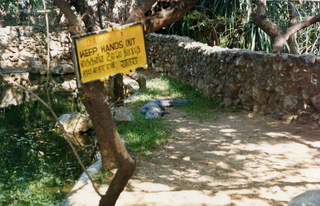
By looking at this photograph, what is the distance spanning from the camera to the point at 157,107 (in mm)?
7629

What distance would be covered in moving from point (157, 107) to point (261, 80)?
199 centimetres

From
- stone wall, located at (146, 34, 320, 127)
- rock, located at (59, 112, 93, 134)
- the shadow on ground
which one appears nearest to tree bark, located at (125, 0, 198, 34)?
the shadow on ground

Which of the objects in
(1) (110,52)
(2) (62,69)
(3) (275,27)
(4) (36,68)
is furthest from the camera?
(2) (62,69)

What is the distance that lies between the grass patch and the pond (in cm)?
63

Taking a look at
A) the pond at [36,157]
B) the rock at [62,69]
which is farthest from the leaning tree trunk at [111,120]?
the rock at [62,69]

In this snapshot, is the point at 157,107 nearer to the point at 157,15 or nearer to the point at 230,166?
the point at 230,166

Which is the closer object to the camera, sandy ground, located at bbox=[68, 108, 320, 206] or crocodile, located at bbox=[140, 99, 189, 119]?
sandy ground, located at bbox=[68, 108, 320, 206]

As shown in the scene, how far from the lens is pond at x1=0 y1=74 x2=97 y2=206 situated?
15.5 ft

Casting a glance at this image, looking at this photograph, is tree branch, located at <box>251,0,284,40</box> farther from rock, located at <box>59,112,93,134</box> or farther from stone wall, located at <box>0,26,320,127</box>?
rock, located at <box>59,112,93,134</box>

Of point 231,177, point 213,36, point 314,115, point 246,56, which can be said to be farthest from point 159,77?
point 231,177

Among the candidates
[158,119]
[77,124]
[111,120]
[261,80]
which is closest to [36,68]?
[77,124]

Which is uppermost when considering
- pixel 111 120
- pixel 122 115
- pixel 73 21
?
pixel 73 21

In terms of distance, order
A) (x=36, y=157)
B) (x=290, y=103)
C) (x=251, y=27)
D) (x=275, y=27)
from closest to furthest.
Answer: (x=36, y=157) → (x=290, y=103) → (x=275, y=27) → (x=251, y=27)

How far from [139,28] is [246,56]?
4.39 metres
